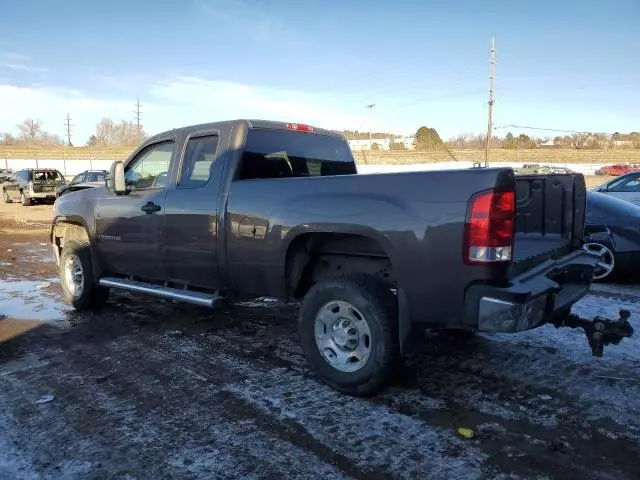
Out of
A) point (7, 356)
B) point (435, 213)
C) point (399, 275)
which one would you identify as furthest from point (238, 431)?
point (7, 356)

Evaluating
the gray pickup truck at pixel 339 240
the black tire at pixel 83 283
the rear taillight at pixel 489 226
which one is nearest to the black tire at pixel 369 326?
the gray pickup truck at pixel 339 240

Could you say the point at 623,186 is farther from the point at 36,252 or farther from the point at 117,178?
the point at 36,252

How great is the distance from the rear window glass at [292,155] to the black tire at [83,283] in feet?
8.75

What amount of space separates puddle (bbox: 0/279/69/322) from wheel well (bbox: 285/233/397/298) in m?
3.23

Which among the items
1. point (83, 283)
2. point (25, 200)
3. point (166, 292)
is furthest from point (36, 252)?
point (25, 200)

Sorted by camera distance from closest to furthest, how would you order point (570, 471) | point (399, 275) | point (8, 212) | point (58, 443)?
1. point (570, 471)
2. point (58, 443)
3. point (399, 275)
4. point (8, 212)

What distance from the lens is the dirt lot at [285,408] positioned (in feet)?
9.42

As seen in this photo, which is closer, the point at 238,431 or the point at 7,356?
the point at 238,431

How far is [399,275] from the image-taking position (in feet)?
11.3

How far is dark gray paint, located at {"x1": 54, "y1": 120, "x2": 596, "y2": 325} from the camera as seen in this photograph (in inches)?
127

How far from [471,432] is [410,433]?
14.7 inches

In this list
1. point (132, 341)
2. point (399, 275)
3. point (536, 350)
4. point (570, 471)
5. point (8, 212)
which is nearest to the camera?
point (570, 471)

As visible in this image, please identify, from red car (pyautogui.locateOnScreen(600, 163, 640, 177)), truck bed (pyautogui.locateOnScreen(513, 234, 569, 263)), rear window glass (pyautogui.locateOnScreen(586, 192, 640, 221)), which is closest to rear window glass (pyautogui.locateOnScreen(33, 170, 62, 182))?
rear window glass (pyautogui.locateOnScreen(586, 192, 640, 221))

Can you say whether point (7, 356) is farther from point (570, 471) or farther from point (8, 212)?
point (8, 212)
